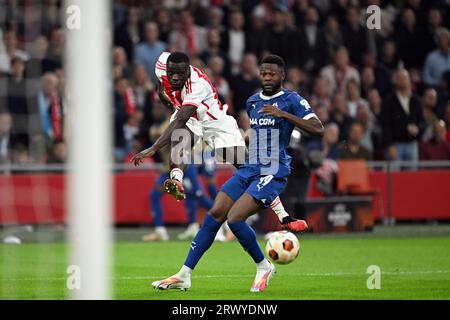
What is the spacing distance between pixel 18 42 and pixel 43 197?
2.71 m

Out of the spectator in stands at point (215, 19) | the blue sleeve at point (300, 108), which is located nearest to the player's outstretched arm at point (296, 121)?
the blue sleeve at point (300, 108)

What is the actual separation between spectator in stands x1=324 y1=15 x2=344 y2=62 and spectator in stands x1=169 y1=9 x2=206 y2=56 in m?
2.50

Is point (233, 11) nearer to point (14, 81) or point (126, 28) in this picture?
point (126, 28)

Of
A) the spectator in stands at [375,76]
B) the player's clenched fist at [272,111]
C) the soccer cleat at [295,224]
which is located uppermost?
the spectator in stands at [375,76]

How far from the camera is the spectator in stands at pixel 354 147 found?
1741 cm

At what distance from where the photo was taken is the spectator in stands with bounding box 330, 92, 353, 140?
59.6 feet

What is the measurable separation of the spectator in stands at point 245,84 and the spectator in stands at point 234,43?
0.78m

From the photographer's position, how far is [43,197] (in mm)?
17000

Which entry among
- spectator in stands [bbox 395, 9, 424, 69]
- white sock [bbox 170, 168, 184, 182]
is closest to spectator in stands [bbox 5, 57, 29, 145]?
white sock [bbox 170, 168, 184, 182]

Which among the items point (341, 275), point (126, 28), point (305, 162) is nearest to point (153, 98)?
point (126, 28)

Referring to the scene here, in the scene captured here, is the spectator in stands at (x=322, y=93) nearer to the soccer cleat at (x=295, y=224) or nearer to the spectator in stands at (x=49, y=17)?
the spectator in stands at (x=49, y=17)

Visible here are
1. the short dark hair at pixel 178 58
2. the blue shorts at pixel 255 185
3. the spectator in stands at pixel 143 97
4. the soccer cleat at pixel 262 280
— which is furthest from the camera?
the spectator in stands at pixel 143 97

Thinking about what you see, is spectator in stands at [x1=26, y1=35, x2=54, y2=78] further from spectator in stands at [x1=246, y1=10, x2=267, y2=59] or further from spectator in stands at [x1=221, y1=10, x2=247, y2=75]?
spectator in stands at [x1=246, y1=10, x2=267, y2=59]

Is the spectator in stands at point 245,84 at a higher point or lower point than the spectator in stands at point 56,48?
lower
